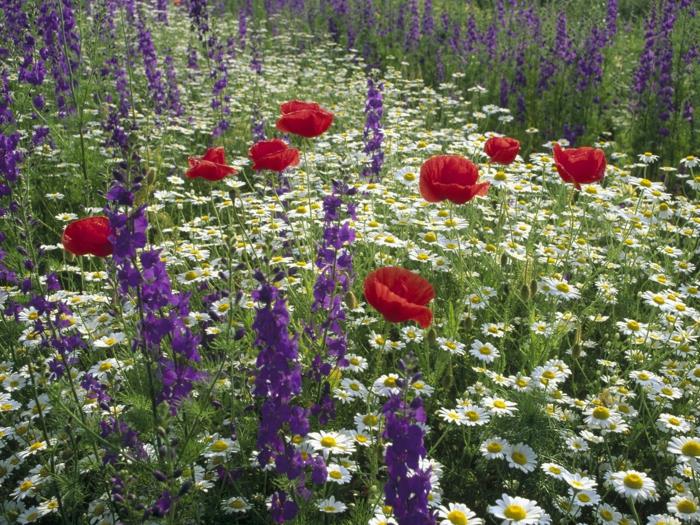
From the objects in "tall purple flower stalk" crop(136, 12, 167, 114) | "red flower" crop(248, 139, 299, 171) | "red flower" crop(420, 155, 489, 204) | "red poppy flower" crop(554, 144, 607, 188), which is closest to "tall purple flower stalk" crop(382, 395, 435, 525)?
"red flower" crop(420, 155, 489, 204)

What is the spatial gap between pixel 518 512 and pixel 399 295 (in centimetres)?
65

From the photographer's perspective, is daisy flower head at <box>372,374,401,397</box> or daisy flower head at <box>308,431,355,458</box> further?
daisy flower head at <box>372,374,401,397</box>

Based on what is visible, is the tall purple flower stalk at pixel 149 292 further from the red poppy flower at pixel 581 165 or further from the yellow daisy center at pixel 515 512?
the red poppy flower at pixel 581 165

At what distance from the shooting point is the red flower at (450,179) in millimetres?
2305

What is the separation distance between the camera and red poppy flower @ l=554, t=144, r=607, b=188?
2.54 metres

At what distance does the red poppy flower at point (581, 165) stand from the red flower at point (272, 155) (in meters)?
1.06

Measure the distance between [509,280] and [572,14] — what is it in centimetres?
828

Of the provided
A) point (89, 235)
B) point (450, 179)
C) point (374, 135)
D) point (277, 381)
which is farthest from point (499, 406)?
point (374, 135)

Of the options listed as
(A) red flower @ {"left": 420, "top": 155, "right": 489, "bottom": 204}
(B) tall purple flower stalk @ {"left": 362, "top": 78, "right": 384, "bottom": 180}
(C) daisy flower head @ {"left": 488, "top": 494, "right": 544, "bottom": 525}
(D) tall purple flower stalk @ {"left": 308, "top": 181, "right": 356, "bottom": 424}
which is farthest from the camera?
(B) tall purple flower stalk @ {"left": 362, "top": 78, "right": 384, "bottom": 180}

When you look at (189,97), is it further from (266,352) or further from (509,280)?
(266,352)

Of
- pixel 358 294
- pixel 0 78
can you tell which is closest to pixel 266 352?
pixel 358 294

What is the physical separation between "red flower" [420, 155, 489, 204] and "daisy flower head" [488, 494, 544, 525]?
1.05 meters

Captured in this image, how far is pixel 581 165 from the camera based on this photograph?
2553 mm

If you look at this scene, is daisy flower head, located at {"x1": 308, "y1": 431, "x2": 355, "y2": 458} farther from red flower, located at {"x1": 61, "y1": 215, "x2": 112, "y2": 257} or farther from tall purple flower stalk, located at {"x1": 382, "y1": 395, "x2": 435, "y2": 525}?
red flower, located at {"x1": 61, "y1": 215, "x2": 112, "y2": 257}
